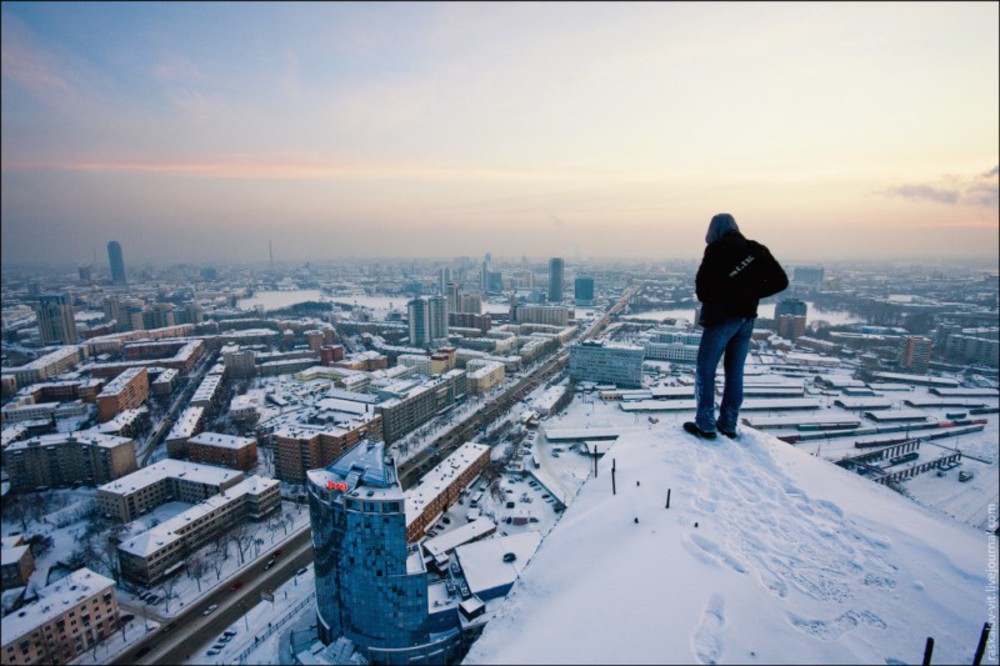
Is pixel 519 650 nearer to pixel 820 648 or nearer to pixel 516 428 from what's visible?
pixel 820 648

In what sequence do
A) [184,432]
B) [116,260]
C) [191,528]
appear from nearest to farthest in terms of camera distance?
[191,528] → [184,432] → [116,260]

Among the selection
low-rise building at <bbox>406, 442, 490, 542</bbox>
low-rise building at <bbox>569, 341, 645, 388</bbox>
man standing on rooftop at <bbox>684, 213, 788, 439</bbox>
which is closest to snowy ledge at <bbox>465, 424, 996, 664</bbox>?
man standing on rooftop at <bbox>684, 213, 788, 439</bbox>

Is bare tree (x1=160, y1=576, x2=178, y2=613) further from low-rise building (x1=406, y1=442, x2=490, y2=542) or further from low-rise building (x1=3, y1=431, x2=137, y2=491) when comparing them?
low-rise building (x1=3, y1=431, x2=137, y2=491)

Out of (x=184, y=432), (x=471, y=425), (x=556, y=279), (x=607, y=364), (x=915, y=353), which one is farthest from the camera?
(x=556, y=279)

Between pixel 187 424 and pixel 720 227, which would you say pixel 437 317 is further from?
pixel 720 227

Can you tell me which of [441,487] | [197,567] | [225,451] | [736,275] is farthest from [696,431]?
[225,451]
